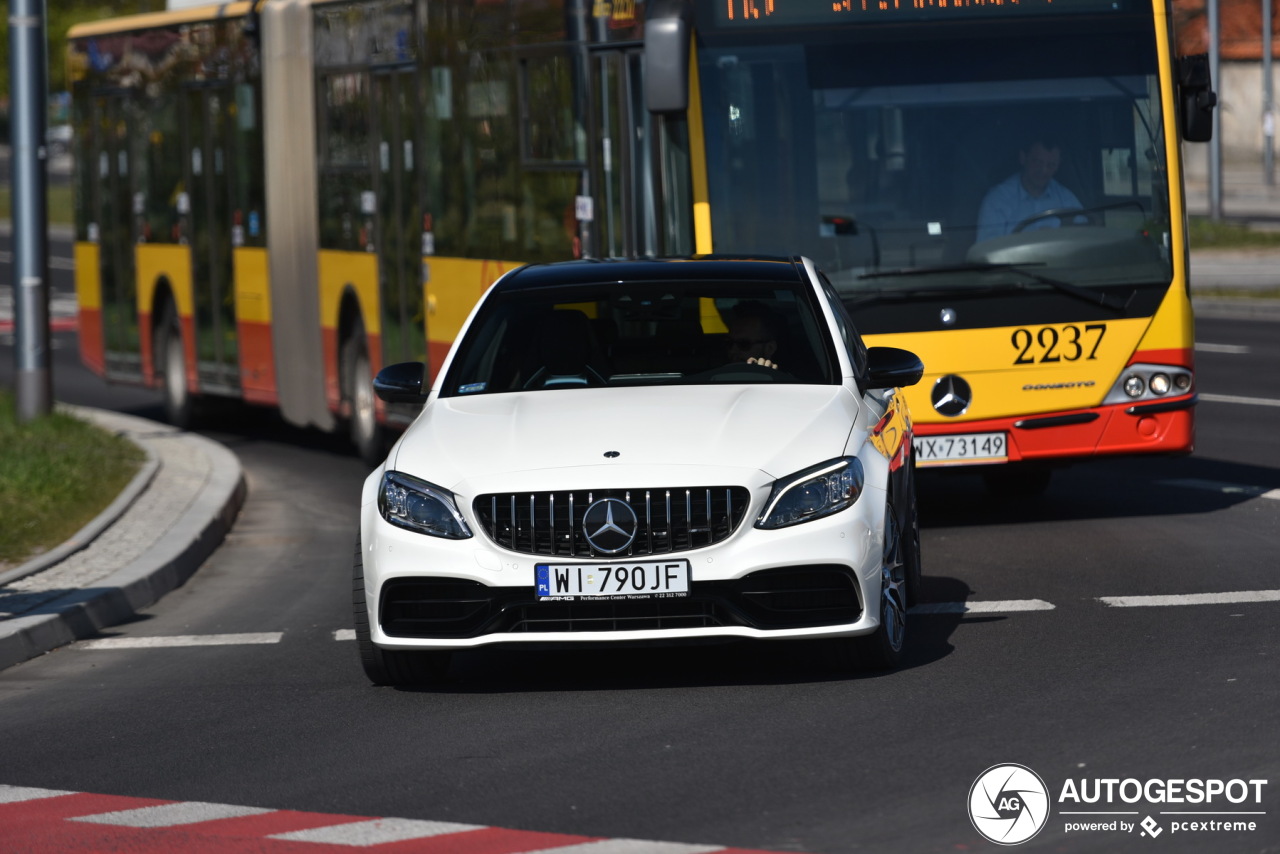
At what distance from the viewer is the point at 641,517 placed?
7.46 m

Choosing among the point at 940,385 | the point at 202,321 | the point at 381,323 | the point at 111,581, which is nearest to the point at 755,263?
the point at 940,385

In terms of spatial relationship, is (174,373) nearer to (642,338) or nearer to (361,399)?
(361,399)

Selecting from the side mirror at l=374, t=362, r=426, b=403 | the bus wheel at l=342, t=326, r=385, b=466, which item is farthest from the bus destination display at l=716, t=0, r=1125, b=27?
the bus wheel at l=342, t=326, r=385, b=466

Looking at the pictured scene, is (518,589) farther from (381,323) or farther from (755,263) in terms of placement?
(381,323)

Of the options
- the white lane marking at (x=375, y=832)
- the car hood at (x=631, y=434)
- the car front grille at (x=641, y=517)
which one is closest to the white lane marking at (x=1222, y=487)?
the car hood at (x=631, y=434)

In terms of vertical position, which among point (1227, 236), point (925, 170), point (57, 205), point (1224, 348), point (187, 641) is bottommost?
point (187, 641)

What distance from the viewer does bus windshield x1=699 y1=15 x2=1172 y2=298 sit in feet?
38.7

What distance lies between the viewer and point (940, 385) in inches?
463

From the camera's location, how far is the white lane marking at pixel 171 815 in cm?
619

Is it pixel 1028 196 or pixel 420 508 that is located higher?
pixel 1028 196

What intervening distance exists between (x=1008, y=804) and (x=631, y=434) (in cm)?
228

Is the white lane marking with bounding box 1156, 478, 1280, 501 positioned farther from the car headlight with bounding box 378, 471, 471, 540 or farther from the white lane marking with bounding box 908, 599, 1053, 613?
the car headlight with bounding box 378, 471, 471, 540

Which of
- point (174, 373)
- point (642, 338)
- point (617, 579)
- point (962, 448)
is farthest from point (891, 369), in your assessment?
point (174, 373)

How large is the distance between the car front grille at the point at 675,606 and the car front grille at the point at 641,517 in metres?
0.15
